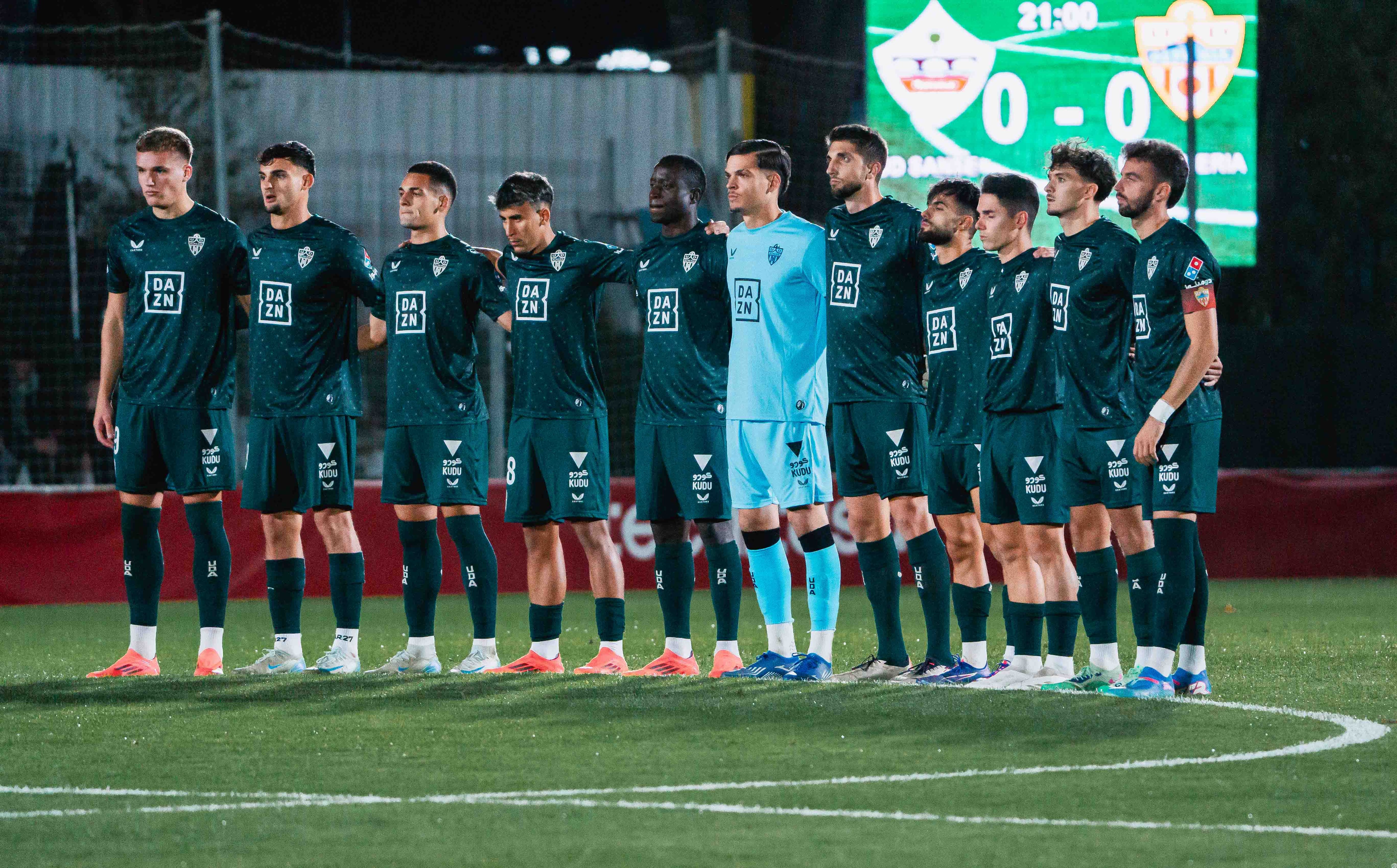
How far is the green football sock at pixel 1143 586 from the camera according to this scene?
7.09 m

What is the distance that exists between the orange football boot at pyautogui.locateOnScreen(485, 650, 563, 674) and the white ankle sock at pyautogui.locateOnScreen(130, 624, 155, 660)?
1.40m

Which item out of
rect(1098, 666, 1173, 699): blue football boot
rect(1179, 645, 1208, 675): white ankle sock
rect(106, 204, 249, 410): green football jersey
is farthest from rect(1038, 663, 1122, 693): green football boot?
rect(106, 204, 249, 410): green football jersey

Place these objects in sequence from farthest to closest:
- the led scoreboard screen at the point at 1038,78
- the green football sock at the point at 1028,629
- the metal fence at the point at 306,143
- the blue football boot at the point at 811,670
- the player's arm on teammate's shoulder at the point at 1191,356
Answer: the led scoreboard screen at the point at 1038,78 → the metal fence at the point at 306,143 → the blue football boot at the point at 811,670 → the green football sock at the point at 1028,629 → the player's arm on teammate's shoulder at the point at 1191,356

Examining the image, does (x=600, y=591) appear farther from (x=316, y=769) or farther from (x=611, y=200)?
(x=611, y=200)

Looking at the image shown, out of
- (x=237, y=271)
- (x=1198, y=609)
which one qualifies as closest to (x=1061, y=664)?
(x=1198, y=609)

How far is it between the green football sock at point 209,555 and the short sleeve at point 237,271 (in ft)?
2.93

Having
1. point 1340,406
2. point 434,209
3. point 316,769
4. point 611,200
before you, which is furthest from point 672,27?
point 316,769

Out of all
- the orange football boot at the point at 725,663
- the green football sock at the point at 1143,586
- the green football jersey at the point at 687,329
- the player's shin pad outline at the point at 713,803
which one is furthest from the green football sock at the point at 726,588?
the player's shin pad outline at the point at 713,803

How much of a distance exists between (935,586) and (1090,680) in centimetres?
78

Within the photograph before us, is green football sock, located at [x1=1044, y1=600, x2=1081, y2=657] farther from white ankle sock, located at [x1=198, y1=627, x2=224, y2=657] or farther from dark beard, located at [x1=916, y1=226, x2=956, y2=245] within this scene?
white ankle sock, located at [x1=198, y1=627, x2=224, y2=657]

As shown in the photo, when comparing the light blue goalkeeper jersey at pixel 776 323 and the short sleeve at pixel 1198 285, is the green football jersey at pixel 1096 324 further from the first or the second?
the light blue goalkeeper jersey at pixel 776 323

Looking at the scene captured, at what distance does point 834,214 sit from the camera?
7754 millimetres

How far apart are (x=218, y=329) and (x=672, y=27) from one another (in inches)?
561

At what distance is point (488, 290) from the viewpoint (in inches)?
317
